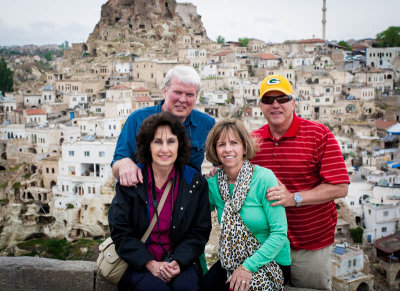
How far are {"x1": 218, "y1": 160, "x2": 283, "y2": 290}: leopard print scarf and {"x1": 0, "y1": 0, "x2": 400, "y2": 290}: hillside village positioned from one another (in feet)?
50.6

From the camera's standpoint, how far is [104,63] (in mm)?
57031

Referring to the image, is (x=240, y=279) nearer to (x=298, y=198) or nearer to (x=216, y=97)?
(x=298, y=198)

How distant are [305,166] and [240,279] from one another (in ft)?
4.78

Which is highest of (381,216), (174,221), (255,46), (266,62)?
(255,46)

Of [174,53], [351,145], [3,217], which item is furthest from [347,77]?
[3,217]

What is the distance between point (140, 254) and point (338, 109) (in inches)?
1720

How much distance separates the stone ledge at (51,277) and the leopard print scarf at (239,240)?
57.9 inches

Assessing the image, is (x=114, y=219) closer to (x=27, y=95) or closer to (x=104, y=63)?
(x=27, y=95)

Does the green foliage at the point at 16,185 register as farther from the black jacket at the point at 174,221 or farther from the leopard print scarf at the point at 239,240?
the leopard print scarf at the point at 239,240

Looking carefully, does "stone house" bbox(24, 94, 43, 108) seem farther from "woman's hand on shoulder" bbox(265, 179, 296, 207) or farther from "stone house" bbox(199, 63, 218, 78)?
"woman's hand on shoulder" bbox(265, 179, 296, 207)

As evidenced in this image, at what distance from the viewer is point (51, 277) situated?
14.8 feet

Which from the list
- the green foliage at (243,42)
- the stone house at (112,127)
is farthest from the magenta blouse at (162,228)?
the green foliage at (243,42)

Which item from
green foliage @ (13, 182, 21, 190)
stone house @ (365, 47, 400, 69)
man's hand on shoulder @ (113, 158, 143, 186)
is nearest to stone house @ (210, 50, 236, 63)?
stone house @ (365, 47, 400, 69)

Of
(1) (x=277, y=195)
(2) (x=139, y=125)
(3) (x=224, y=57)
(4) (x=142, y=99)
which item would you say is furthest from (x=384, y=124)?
(1) (x=277, y=195)
